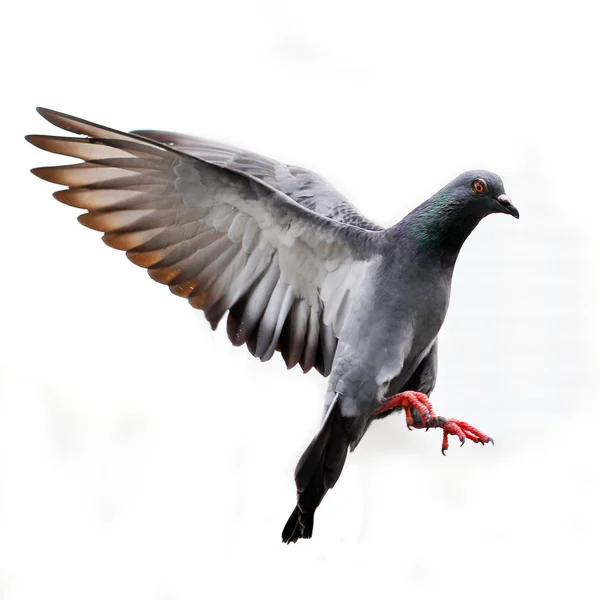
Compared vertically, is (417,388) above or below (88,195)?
below

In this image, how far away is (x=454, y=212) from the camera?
3826 mm

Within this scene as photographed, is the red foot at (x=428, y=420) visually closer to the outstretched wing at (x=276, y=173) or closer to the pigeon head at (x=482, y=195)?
the pigeon head at (x=482, y=195)

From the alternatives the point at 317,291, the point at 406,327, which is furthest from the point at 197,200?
the point at 406,327

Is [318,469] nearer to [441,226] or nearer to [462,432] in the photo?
[462,432]

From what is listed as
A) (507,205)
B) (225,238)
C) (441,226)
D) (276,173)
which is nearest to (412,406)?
(441,226)

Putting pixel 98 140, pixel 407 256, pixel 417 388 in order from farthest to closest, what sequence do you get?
pixel 417 388 → pixel 407 256 → pixel 98 140

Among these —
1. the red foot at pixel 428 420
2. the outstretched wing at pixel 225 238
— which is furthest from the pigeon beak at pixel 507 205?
the red foot at pixel 428 420

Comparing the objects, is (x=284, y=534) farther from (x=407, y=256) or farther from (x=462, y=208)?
(x=462, y=208)

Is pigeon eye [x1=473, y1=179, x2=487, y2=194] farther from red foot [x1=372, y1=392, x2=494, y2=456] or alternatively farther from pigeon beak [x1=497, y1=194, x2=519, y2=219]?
red foot [x1=372, y1=392, x2=494, y2=456]

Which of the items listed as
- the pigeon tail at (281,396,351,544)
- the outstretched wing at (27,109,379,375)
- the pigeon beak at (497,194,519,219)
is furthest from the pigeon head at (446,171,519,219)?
the pigeon tail at (281,396,351,544)

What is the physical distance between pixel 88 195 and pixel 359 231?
0.99m

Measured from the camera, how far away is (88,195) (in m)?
3.78

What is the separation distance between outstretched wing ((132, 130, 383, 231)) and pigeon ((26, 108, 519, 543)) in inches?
23.5

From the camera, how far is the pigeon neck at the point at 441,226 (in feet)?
12.6
